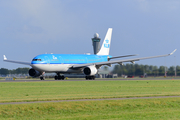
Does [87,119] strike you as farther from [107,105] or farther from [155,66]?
[155,66]

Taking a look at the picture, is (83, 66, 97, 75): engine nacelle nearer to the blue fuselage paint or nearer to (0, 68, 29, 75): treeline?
the blue fuselage paint

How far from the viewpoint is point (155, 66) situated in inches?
3765

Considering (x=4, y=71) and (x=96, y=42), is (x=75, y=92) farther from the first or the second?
(x=96, y=42)

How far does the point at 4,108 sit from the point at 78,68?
149ft

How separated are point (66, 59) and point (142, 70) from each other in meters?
30.7

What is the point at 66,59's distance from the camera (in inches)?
2464

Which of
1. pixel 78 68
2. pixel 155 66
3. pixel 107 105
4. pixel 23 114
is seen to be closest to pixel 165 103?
pixel 107 105

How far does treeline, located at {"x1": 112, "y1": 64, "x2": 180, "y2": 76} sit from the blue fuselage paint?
27.0ft

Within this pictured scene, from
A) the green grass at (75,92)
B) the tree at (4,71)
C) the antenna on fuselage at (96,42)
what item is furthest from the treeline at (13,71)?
the green grass at (75,92)

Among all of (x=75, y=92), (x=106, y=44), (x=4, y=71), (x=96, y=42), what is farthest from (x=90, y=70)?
(x=96, y=42)

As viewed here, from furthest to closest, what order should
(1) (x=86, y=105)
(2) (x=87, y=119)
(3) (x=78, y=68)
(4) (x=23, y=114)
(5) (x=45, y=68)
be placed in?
(3) (x=78, y=68)
(5) (x=45, y=68)
(1) (x=86, y=105)
(4) (x=23, y=114)
(2) (x=87, y=119)

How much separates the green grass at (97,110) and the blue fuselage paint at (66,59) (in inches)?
1423

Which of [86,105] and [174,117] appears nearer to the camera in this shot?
[174,117]

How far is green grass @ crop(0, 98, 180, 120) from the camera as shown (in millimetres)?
18250
